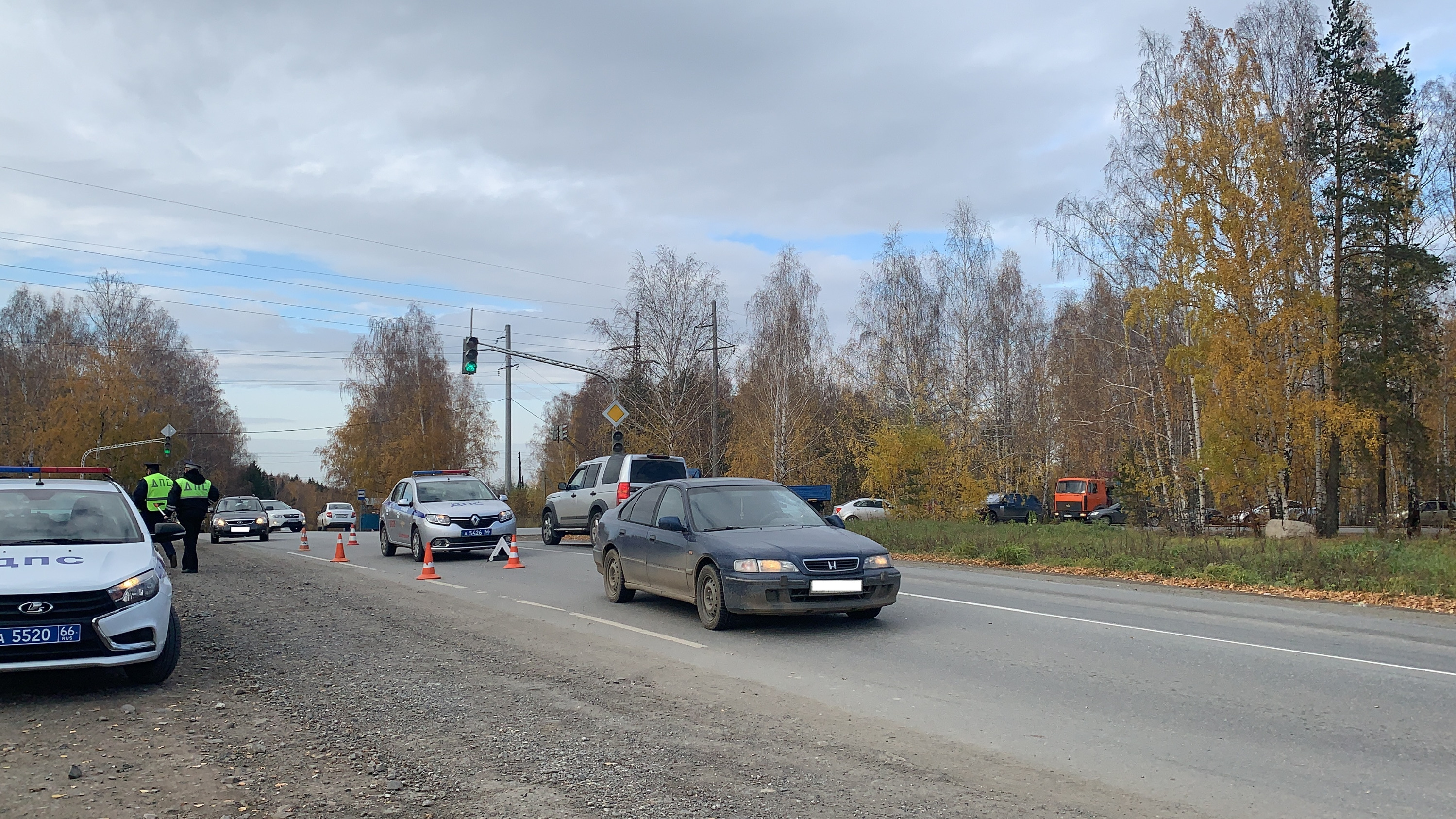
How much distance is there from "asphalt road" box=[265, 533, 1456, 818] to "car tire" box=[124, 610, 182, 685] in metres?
3.56

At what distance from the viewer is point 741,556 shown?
909cm

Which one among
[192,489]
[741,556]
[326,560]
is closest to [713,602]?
[741,556]

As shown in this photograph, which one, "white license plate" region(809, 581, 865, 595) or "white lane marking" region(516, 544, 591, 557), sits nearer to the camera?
"white license plate" region(809, 581, 865, 595)

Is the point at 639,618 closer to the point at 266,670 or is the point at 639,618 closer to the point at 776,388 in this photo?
the point at 266,670

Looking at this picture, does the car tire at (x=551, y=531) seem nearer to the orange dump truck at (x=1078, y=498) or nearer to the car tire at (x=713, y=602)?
the car tire at (x=713, y=602)

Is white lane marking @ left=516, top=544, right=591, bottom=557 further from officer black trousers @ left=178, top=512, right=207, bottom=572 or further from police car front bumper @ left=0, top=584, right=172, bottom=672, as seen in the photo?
police car front bumper @ left=0, top=584, right=172, bottom=672

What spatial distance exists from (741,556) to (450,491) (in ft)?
39.9

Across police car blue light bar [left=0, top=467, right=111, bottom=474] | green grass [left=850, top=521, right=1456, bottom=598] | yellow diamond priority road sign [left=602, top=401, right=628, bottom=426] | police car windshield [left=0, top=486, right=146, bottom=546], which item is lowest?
green grass [left=850, top=521, right=1456, bottom=598]

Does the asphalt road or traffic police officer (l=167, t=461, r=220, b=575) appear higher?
traffic police officer (l=167, t=461, r=220, b=575)

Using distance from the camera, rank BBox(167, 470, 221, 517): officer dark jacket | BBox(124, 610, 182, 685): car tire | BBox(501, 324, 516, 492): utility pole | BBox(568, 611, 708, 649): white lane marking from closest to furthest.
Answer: BBox(124, 610, 182, 685): car tire
BBox(568, 611, 708, 649): white lane marking
BBox(167, 470, 221, 517): officer dark jacket
BBox(501, 324, 516, 492): utility pole

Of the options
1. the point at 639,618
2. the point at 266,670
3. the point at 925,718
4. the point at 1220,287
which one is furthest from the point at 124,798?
the point at 1220,287

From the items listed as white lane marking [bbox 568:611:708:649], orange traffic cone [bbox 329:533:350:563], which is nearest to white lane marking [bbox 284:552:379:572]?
orange traffic cone [bbox 329:533:350:563]

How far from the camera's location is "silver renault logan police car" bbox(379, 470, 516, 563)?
18.4 m

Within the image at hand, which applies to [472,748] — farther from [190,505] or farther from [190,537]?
[190,505]
